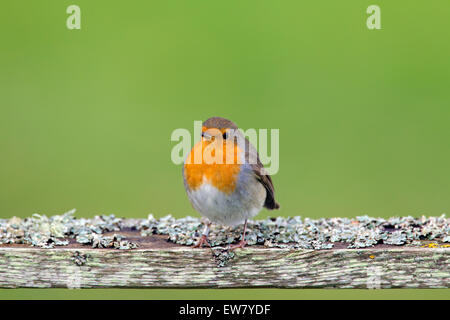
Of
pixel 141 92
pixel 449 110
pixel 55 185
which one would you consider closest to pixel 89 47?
pixel 141 92

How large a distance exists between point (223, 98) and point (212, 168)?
4.17 metres

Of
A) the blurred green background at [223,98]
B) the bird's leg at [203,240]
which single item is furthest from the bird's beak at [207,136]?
the blurred green background at [223,98]

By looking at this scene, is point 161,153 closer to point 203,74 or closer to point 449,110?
point 203,74

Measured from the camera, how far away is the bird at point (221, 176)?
3963mm

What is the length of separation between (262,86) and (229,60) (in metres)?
0.68

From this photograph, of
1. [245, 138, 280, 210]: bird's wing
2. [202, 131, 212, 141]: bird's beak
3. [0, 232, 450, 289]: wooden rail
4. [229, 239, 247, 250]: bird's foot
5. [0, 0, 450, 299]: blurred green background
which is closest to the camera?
[0, 232, 450, 289]: wooden rail

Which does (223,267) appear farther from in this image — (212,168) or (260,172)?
(260,172)

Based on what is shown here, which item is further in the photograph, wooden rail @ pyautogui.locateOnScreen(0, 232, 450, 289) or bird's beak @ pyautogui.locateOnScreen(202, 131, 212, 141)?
bird's beak @ pyautogui.locateOnScreen(202, 131, 212, 141)

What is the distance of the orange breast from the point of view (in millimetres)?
3965

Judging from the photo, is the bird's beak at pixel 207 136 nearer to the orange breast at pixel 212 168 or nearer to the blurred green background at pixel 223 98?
the orange breast at pixel 212 168

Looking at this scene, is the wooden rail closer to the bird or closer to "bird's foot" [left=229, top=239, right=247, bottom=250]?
"bird's foot" [left=229, top=239, right=247, bottom=250]

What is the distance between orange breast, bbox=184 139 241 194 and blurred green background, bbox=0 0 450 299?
258cm

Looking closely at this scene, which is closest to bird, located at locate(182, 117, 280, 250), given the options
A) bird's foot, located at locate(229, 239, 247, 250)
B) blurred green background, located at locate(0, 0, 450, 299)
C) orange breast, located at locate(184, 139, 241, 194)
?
orange breast, located at locate(184, 139, 241, 194)

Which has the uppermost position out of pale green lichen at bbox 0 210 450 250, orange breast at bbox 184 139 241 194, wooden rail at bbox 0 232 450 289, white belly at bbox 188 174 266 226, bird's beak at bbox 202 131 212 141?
bird's beak at bbox 202 131 212 141
